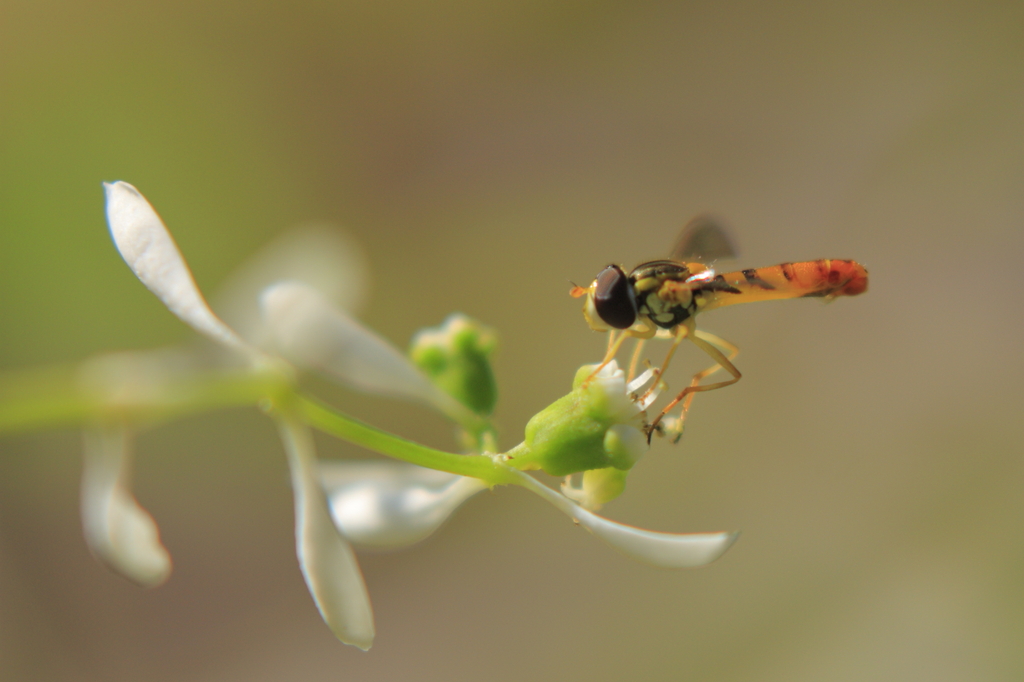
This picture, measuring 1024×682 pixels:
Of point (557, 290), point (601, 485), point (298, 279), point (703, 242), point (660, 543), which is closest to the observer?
point (660, 543)


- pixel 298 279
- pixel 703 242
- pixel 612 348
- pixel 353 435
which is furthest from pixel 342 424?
pixel 298 279

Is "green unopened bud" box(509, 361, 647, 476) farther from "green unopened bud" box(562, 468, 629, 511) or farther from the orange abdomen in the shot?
the orange abdomen

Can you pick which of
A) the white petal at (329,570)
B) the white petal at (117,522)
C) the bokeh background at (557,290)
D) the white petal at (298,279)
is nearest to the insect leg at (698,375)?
the white petal at (329,570)

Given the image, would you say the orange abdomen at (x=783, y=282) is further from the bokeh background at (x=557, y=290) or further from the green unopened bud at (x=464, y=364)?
the bokeh background at (x=557, y=290)

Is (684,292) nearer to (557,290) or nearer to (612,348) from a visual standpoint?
(612,348)

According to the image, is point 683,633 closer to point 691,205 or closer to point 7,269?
point 691,205

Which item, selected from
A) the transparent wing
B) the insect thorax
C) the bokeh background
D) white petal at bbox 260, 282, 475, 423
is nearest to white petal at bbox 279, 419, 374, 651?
white petal at bbox 260, 282, 475, 423
